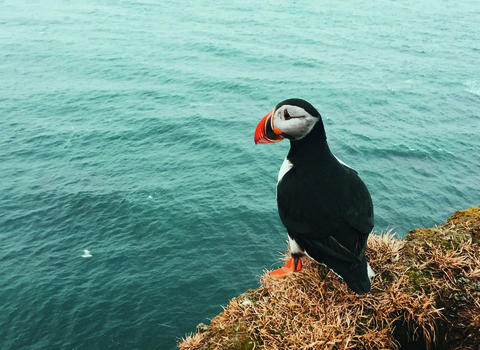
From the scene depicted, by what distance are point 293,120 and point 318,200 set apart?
51.0 inches

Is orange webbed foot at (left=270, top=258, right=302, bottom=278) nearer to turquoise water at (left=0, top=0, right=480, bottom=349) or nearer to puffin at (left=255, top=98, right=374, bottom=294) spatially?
puffin at (left=255, top=98, right=374, bottom=294)

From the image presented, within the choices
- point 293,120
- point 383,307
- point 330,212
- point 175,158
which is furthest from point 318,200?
point 175,158

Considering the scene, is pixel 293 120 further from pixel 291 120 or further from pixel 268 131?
pixel 268 131

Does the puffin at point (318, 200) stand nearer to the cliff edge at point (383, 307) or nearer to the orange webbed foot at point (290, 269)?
the orange webbed foot at point (290, 269)

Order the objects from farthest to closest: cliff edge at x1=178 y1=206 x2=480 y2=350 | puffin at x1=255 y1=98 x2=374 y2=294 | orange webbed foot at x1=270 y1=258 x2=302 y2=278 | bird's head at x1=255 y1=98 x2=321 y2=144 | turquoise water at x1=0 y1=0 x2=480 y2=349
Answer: turquoise water at x1=0 y1=0 x2=480 y2=349
orange webbed foot at x1=270 y1=258 x2=302 y2=278
bird's head at x1=255 y1=98 x2=321 y2=144
puffin at x1=255 y1=98 x2=374 y2=294
cliff edge at x1=178 y1=206 x2=480 y2=350

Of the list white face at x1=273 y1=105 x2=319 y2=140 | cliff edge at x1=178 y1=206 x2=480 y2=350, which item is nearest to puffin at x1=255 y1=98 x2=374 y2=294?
white face at x1=273 y1=105 x2=319 y2=140

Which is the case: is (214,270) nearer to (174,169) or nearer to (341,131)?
(174,169)

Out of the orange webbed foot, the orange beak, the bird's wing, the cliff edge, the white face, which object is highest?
the white face

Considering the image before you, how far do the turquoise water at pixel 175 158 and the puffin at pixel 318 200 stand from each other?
1805 centimetres

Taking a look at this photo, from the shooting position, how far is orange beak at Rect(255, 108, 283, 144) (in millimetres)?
5781

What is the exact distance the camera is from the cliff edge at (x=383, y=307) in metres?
4.85

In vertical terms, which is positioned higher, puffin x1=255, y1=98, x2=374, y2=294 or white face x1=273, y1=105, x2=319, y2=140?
white face x1=273, y1=105, x2=319, y2=140

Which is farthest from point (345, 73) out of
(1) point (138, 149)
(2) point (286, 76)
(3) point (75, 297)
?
(3) point (75, 297)

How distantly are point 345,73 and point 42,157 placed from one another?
155 feet
